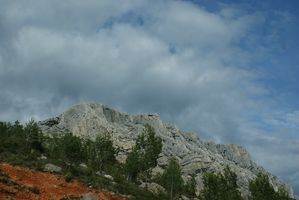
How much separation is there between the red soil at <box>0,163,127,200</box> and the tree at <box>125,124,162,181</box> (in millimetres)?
61666

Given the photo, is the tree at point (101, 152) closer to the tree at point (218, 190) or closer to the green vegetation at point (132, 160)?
the green vegetation at point (132, 160)

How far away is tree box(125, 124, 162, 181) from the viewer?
11838 cm

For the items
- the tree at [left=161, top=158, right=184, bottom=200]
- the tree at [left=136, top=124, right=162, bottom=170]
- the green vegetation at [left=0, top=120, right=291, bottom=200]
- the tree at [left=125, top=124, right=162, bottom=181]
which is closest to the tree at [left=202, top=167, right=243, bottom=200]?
the green vegetation at [left=0, top=120, right=291, bottom=200]

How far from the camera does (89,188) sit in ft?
179

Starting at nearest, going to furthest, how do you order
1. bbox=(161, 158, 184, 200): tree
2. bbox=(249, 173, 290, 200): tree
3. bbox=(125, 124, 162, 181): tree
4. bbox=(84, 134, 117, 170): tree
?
1. bbox=(249, 173, 290, 200): tree
2. bbox=(125, 124, 162, 181): tree
3. bbox=(161, 158, 184, 200): tree
4. bbox=(84, 134, 117, 170): tree

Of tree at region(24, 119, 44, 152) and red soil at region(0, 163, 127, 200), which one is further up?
tree at region(24, 119, 44, 152)

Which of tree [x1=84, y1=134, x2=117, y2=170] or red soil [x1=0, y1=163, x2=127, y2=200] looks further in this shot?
tree [x1=84, y1=134, x2=117, y2=170]

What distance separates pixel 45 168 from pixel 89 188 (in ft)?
25.9

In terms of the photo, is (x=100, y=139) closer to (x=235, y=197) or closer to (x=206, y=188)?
(x=206, y=188)

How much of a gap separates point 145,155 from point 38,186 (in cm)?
7337

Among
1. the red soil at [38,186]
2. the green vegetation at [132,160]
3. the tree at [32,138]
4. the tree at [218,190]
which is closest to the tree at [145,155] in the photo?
the green vegetation at [132,160]

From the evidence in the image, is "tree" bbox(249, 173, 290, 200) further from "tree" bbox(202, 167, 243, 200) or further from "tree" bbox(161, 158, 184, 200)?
"tree" bbox(161, 158, 184, 200)

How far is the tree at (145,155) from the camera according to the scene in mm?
118375

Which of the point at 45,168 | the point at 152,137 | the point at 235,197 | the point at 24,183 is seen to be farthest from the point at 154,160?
the point at 24,183
